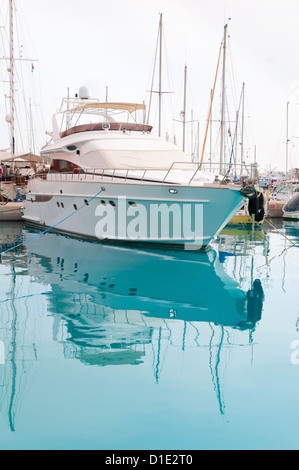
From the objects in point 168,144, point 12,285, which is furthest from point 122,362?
point 168,144

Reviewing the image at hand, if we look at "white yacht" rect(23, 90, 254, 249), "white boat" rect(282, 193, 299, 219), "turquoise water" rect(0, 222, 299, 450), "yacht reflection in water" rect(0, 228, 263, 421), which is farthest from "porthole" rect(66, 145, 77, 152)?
"white boat" rect(282, 193, 299, 219)

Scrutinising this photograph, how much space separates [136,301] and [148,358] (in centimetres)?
252

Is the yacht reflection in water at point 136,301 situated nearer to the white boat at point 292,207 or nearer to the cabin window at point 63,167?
the cabin window at point 63,167

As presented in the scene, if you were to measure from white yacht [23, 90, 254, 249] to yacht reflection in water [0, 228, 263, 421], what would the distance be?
713mm

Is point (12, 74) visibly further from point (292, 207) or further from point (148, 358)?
point (148, 358)

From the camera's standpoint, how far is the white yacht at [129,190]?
11.7 m

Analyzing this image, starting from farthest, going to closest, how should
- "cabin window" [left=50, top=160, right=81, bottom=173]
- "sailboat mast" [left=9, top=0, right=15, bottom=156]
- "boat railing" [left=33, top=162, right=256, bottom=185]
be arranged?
"sailboat mast" [left=9, top=0, right=15, bottom=156], "cabin window" [left=50, top=160, right=81, bottom=173], "boat railing" [left=33, top=162, right=256, bottom=185]

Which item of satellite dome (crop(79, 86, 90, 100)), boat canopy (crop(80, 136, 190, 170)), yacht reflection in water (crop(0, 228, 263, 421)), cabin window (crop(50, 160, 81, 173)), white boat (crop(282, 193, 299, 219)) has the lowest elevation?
white boat (crop(282, 193, 299, 219))

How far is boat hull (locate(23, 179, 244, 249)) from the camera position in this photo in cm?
1162

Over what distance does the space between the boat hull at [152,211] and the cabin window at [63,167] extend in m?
0.68

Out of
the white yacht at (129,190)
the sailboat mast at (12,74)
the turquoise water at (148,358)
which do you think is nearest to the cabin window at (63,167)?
the white yacht at (129,190)

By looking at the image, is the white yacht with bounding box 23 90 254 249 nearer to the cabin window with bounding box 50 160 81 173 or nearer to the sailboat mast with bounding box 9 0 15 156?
the cabin window with bounding box 50 160 81 173

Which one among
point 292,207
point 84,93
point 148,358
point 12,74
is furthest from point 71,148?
point 12,74

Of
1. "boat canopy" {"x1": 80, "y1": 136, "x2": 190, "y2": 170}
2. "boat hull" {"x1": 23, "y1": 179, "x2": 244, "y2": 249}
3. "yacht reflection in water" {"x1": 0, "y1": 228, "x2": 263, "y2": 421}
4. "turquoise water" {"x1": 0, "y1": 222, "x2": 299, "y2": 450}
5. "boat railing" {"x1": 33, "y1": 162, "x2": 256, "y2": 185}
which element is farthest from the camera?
"boat canopy" {"x1": 80, "y1": 136, "x2": 190, "y2": 170}
